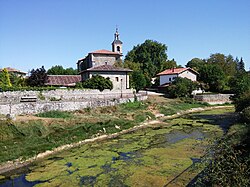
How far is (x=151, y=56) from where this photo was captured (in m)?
73.1

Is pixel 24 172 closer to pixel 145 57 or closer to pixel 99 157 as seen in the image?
pixel 99 157

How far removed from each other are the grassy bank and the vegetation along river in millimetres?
1465

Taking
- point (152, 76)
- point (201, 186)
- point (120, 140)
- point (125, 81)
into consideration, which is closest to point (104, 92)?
point (125, 81)

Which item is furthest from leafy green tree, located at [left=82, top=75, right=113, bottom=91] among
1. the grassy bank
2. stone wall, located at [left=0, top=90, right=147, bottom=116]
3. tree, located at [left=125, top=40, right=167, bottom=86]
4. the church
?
tree, located at [left=125, top=40, right=167, bottom=86]

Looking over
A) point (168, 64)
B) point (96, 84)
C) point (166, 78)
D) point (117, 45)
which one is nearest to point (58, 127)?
point (96, 84)

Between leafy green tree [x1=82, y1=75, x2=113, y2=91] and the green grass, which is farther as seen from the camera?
leafy green tree [x1=82, y1=75, x2=113, y2=91]

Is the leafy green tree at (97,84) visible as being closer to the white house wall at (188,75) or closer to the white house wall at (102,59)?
the white house wall at (102,59)

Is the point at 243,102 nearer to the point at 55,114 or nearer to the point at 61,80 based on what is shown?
the point at 55,114

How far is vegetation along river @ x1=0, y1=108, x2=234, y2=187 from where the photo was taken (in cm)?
1331

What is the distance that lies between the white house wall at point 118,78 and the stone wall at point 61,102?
4416mm

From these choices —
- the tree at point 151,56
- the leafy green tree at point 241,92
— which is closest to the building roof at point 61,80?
the tree at point 151,56

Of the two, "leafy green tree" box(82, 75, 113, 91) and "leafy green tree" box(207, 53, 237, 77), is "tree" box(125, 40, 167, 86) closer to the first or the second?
"leafy green tree" box(207, 53, 237, 77)

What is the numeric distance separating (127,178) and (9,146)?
9085mm

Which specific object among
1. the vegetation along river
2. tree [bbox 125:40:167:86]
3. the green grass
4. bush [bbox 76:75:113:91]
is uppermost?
tree [bbox 125:40:167:86]
